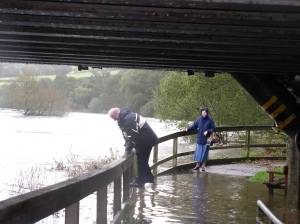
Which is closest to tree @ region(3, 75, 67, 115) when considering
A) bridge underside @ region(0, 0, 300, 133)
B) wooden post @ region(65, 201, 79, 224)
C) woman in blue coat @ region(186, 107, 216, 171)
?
woman in blue coat @ region(186, 107, 216, 171)

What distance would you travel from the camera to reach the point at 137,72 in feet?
193

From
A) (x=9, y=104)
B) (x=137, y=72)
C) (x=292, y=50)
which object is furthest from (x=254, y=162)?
(x=9, y=104)

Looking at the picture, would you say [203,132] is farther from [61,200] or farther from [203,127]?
[61,200]

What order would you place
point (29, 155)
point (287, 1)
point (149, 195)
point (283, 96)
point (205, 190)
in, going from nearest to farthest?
point (287, 1) < point (283, 96) < point (149, 195) < point (205, 190) < point (29, 155)

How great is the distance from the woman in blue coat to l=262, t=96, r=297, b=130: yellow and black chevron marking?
16.0 feet

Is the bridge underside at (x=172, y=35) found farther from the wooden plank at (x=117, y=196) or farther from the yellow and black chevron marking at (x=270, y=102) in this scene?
the wooden plank at (x=117, y=196)

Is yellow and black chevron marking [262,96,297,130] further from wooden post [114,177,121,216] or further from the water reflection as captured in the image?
wooden post [114,177,121,216]

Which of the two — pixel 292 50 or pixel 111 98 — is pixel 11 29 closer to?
pixel 292 50

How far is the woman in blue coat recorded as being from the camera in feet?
48.0

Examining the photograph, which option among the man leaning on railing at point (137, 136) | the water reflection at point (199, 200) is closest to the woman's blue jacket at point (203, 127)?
the water reflection at point (199, 200)

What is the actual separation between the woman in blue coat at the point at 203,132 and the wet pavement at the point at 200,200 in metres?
0.71

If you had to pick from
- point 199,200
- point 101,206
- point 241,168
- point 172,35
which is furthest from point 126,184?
point 241,168

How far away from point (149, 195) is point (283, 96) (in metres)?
3.16

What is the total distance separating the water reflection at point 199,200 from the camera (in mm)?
8952
